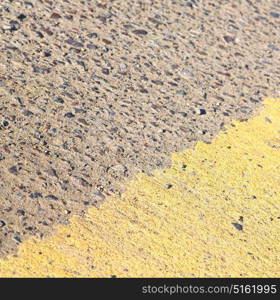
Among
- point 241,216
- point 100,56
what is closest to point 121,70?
point 100,56

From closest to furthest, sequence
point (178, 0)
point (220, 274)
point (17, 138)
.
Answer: point (220, 274), point (17, 138), point (178, 0)

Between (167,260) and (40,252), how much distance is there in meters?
0.74

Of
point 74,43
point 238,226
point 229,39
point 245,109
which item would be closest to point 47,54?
point 74,43

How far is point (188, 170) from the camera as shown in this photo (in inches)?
195

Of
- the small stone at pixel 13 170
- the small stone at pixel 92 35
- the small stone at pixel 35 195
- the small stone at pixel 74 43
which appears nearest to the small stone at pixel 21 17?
the small stone at pixel 74 43

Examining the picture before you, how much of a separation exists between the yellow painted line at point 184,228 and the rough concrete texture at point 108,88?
13 centimetres

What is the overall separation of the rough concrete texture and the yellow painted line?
131 millimetres

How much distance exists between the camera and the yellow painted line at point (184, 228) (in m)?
4.10

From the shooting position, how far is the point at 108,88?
5547mm

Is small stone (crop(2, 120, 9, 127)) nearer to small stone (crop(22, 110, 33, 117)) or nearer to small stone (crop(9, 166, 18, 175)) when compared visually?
small stone (crop(22, 110, 33, 117))

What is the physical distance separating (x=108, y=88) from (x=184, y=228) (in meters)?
1.54

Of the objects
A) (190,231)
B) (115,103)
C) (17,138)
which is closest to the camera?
(190,231)

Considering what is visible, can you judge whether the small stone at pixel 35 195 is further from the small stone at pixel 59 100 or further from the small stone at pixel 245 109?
the small stone at pixel 245 109
